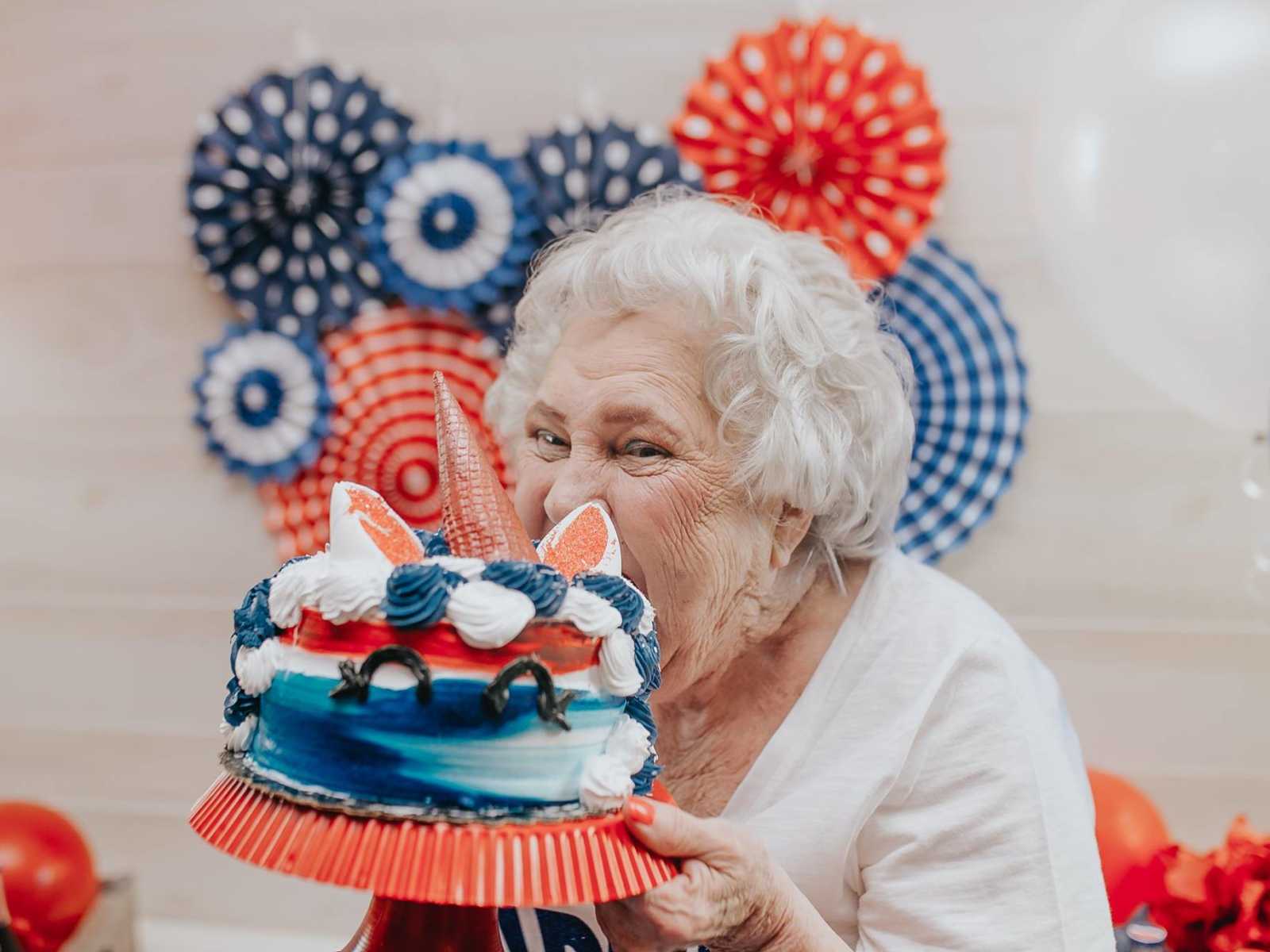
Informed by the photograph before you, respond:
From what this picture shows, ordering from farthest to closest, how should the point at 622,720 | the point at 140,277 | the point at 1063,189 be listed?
the point at 140,277 → the point at 1063,189 → the point at 622,720

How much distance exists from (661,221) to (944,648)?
0.58 m

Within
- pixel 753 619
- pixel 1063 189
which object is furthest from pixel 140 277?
pixel 1063 189

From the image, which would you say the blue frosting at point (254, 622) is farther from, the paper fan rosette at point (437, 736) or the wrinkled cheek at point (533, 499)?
the wrinkled cheek at point (533, 499)

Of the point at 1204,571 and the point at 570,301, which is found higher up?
the point at 570,301

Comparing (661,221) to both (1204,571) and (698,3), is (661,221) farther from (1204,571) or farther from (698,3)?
(1204,571)

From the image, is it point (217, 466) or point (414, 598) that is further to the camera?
point (217, 466)

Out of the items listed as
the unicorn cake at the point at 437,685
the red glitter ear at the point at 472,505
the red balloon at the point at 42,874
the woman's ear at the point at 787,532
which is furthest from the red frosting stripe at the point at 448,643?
the red balloon at the point at 42,874

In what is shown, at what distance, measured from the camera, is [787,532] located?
1286 mm

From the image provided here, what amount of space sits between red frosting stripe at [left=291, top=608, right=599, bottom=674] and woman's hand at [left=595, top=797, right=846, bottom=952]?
0.12m

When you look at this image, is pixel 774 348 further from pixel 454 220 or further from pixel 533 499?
pixel 454 220

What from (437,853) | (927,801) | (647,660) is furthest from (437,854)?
(927,801)

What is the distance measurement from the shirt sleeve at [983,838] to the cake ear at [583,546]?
0.47 metres

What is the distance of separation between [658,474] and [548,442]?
15cm

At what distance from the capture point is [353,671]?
2.48 ft
